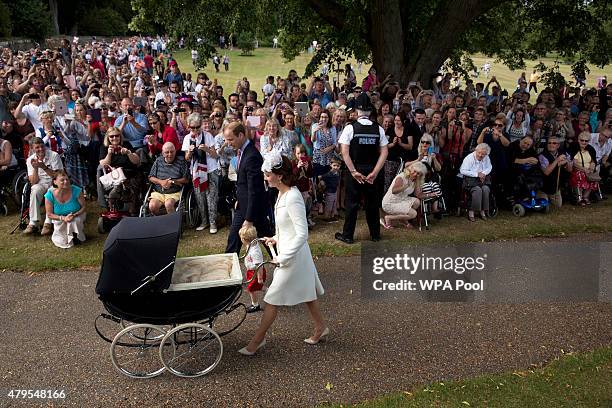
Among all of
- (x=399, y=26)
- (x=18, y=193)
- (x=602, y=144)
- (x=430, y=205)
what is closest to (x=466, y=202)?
(x=430, y=205)

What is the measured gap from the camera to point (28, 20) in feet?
141

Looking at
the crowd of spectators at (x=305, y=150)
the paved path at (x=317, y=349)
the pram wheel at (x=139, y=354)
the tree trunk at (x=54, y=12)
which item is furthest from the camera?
the tree trunk at (x=54, y=12)

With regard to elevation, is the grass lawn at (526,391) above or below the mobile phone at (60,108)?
below

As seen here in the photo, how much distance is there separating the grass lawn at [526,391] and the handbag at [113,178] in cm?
550

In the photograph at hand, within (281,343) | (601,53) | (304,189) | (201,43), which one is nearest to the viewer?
(281,343)

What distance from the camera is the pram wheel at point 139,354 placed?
15.5 feet

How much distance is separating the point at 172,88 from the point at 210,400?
411 inches

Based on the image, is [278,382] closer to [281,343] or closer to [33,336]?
[281,343]

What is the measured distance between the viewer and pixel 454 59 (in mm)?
17484

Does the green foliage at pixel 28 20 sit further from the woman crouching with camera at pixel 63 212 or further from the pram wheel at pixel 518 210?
the pram wheel at pixel 518 210

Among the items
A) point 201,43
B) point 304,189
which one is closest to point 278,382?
point 304,189

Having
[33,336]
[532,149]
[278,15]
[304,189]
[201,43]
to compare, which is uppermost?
[278,15]

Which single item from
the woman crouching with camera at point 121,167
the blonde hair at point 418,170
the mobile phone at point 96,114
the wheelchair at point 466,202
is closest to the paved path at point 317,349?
the woman crouching with camera at point 121,167

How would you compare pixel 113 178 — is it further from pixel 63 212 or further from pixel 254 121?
pixel 254 121
